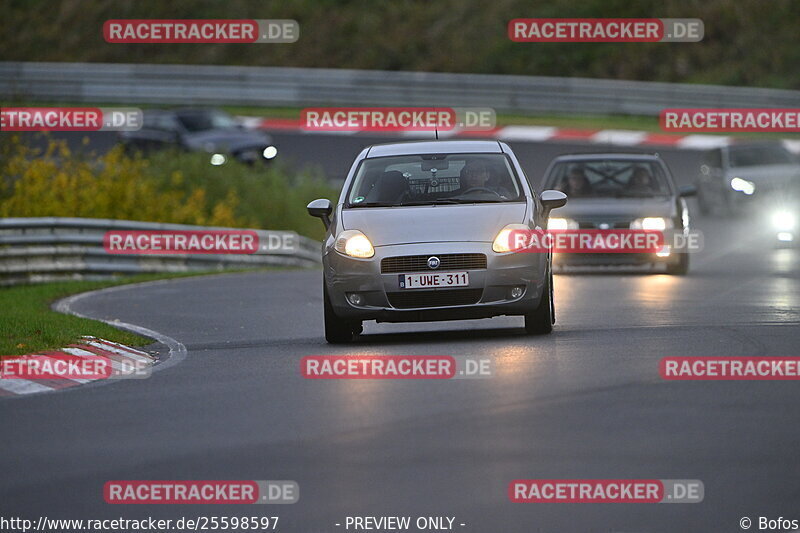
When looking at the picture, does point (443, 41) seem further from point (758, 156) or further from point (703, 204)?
point (758, 156)

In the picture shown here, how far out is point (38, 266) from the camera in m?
24.6

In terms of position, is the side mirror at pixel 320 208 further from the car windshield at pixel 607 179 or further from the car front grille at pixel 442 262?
the car windshield at pixel 607 179

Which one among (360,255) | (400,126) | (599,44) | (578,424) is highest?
(599,44)

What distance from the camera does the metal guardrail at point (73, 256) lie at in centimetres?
2414

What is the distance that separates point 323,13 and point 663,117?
15.1m

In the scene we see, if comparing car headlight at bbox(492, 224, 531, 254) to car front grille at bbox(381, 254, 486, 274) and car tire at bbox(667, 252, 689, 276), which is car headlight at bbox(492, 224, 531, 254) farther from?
car tire at bbox(667, 252, 689, 276)

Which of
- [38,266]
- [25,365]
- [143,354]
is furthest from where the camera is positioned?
[38,266]

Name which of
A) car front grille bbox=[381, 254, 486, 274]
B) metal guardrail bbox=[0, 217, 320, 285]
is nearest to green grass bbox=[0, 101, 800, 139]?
metal guardrail bbox=[0, 217, 320, 285]

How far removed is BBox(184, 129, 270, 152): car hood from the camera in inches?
1561

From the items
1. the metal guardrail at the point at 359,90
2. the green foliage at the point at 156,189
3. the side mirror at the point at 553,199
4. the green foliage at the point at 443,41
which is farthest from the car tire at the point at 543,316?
the green foliage at the point at 443,41

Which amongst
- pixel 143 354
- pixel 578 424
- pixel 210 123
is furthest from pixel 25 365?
pixel 210 123

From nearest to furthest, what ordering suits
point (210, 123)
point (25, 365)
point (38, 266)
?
1. point (25, 365)
2. point (38, 266)
3. point (210, 123)

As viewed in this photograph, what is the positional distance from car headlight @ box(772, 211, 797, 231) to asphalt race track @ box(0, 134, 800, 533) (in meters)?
12.1

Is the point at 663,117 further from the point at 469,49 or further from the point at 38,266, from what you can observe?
the point at 38,266
